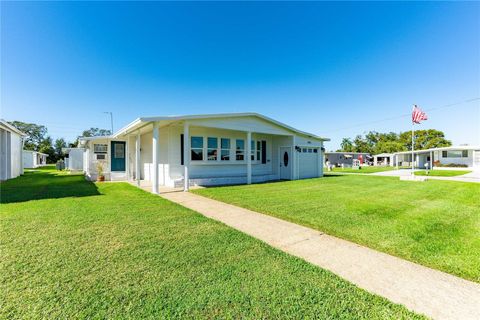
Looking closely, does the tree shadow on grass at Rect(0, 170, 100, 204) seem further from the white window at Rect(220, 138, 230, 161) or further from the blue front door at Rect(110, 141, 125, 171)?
the white window at Rect(220, 138, 230, 161)

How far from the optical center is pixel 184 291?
236cm

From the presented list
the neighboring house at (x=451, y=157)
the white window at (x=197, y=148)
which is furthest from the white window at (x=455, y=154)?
the white window at (x=197, y=148)

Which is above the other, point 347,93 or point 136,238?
point 347,93

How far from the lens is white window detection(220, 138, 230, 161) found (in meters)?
12.7

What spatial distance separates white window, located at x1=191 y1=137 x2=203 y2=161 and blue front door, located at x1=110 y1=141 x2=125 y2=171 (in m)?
6.29

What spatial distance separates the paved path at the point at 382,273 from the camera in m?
2.24

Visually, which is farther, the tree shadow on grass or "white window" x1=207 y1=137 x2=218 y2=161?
"white window" x1=207 y1=137 x2=218 y2=161

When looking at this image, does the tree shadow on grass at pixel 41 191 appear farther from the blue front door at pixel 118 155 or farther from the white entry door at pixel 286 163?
the white entry door at pixel 286 163

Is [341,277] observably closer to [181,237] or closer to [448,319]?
[448,319]

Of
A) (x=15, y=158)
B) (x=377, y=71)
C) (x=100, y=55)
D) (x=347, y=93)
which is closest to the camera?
(x=100, y=55)

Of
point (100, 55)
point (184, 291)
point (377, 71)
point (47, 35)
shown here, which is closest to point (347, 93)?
point (377, 71)

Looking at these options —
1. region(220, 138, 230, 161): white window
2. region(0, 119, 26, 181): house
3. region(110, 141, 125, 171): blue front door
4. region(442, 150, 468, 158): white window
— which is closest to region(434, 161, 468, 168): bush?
region(442, 150, 468, 158): white window

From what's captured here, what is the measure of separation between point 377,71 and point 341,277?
21.5m

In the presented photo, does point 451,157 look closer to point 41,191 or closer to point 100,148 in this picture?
point 100,148
